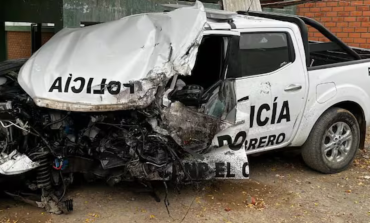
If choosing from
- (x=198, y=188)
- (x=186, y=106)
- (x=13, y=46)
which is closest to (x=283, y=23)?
(x=186, y=106)

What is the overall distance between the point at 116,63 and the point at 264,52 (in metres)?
1.74

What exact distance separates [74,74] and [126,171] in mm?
1043

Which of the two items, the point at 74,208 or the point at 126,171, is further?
the point at 74,208

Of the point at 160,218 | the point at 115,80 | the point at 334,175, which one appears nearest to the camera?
the point at 115,80

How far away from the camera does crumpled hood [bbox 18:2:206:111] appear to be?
397 centimetres

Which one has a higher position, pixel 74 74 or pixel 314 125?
pixel 74 74

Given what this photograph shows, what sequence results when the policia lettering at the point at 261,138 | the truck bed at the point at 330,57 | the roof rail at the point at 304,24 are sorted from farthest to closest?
1. the truck bed at the point at 330,57
2. the roof rail at the point at 304,24
3. the policia lettering at the point at 261,138

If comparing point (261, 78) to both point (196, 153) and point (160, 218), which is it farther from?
point (160, 218)

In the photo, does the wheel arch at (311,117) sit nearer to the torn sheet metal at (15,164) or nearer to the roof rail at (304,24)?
the roof rail at (304,24)

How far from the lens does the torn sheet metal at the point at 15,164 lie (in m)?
3.93

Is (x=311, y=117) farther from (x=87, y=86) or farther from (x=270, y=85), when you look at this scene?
(x=87, y=86)

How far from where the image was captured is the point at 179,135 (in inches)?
165

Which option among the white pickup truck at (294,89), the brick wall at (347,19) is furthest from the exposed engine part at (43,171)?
the brick wall at (347,19)

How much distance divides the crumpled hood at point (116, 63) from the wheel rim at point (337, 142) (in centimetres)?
238
